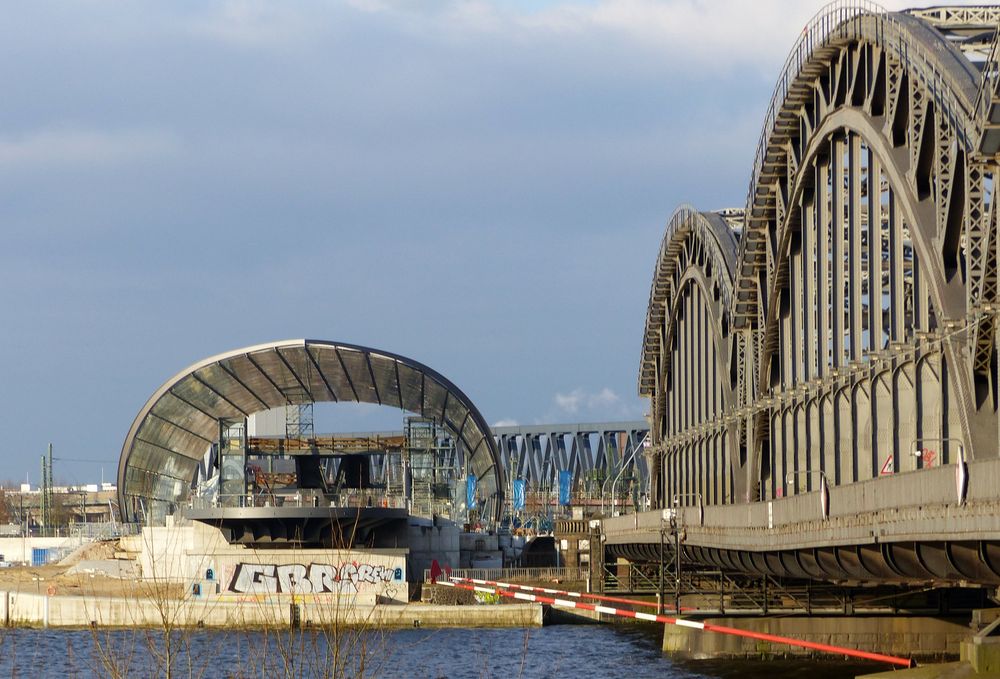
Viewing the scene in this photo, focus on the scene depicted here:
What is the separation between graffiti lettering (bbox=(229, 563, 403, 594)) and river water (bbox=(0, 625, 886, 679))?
31.1 ft

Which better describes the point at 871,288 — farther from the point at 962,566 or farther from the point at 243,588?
the point at 243,588

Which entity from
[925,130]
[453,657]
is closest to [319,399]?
[453,657]

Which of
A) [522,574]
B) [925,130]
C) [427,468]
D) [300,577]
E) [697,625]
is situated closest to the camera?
[697,625]

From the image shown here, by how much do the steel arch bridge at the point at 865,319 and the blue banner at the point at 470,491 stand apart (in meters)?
46.4

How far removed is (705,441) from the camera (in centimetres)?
10862

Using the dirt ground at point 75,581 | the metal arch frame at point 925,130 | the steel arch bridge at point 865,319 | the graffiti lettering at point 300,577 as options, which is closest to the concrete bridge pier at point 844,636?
the steel arch bridge at point 865,319

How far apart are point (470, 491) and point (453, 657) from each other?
2980 inches

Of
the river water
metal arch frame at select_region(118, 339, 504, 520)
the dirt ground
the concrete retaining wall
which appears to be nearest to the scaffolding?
metal arch frame at select_region(118, 339, 504, 520)

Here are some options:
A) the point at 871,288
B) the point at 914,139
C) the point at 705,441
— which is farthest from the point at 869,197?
the point at 705,441

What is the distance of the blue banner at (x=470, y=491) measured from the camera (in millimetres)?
149125

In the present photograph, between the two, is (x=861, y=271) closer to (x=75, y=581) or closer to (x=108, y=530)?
(x=75, y=581)

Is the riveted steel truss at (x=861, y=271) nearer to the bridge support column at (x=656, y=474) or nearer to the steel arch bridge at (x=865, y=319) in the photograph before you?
the steel arch bridge at (x=865, y=319)

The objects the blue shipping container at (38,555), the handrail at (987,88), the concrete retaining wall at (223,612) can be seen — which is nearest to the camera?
the handrail at (987,88)

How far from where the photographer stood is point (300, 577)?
334 ft
